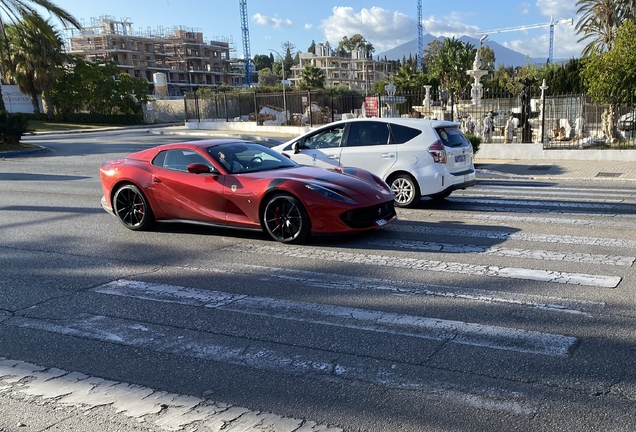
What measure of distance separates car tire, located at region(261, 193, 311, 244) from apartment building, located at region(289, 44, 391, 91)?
425 ft

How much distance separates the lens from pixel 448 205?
10953 mm

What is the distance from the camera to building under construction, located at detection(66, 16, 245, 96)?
370 ft

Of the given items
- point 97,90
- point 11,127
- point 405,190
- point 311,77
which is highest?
point 311,77

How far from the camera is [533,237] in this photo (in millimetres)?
8000

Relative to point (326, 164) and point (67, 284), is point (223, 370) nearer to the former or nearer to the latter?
point (67, 284)

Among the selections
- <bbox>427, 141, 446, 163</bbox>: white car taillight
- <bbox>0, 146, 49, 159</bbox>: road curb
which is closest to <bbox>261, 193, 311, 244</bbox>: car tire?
<bbox>427, 141, 446, 163</bbox>: white car taillight

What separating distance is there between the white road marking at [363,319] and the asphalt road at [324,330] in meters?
0.02

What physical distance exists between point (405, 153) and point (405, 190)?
0.68 metres

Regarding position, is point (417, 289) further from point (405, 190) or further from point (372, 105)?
point (372, 105)

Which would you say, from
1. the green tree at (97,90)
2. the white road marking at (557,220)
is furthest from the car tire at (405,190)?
the green tree at (97,90)

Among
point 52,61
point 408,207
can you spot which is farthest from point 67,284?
point 52,61

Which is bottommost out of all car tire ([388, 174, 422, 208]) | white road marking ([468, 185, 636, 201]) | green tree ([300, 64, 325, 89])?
white road marking ([468, 185, 636, 201])

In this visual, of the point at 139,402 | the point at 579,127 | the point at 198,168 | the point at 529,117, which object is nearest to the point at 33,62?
the point at 529,117

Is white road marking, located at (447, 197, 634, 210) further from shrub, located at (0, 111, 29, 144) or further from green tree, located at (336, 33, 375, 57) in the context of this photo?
green tree, located at (336, 33, 375, 57)
